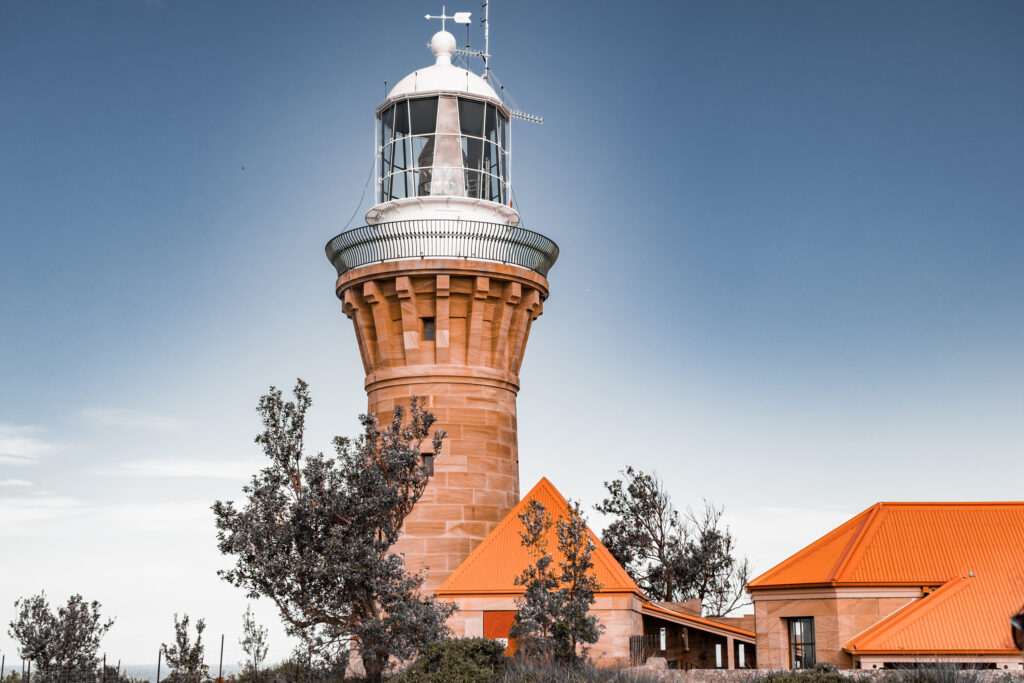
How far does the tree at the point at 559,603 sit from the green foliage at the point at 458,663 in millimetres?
1048

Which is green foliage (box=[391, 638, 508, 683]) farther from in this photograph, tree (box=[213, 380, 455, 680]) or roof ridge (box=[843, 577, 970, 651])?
roof ridge (box=[843, 577, 970, 651])

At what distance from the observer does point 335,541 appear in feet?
85.8

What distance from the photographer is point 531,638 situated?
87.7 feet

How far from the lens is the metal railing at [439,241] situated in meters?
34.6

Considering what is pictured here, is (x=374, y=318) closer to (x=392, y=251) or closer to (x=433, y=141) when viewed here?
(x=392, y=251)

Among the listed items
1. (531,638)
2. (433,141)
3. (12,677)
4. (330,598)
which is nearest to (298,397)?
(330,598)

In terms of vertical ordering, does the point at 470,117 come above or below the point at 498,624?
above

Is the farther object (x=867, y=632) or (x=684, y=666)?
(x=684, y=666)

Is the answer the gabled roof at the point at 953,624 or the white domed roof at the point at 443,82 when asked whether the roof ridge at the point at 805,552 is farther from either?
the white domed roof at the point at 443,82

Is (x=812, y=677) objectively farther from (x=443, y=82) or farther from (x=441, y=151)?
(x=443, y=82)

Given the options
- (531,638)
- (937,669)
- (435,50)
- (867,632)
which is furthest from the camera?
(435,50)

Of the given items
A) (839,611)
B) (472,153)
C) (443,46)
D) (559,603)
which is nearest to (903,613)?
(839,611)

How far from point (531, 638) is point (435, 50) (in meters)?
19.8

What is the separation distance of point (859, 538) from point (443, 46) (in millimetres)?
19855
